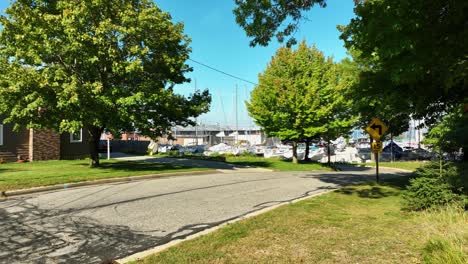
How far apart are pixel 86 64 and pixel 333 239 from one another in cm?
1391

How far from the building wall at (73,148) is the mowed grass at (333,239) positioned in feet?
72.8

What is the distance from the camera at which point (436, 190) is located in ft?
25.6

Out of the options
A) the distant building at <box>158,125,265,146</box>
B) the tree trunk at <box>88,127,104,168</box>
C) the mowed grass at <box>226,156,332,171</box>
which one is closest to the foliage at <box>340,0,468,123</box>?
the tree trunk at <box>88,127,104,168</box>

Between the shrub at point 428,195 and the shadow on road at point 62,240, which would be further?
the shrub at point 428,195

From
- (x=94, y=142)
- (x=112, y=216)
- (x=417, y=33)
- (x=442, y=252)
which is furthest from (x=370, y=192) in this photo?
(x=94, y=142)

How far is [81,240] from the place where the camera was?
5.73 m

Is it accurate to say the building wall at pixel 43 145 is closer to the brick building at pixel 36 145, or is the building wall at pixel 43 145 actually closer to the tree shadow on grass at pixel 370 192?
the brick building at pixel 36 145

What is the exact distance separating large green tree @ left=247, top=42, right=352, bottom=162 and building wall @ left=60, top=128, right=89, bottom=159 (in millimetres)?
14515

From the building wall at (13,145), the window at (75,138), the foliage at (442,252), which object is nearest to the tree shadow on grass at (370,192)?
the foliage at (442,252)

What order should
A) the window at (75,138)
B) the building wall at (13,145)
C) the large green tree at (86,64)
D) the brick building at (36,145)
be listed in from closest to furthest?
the large green tree at (86,64)
the building wall at (13,145)
the brick building at (36,145)
the window at (75,138)

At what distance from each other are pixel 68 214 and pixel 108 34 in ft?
33.5

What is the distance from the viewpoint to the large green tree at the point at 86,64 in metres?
14.4

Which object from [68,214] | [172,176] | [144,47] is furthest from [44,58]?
[68,214]

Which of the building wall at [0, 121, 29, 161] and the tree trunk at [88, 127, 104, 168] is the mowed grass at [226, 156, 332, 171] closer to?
the tree trunk at [88, 127, 104, 168]
